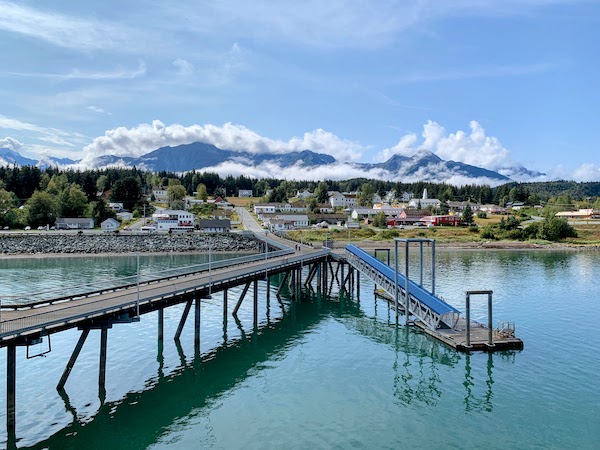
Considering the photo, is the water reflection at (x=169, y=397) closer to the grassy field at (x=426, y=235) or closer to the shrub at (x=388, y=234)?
the grassy field at (x=426, y=235)

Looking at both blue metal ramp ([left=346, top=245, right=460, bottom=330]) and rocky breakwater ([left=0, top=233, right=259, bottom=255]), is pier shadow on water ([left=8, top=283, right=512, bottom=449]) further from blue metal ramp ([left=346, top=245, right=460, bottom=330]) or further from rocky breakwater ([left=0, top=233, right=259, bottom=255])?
rocky breakwater ([left=0, top=233, right=259, bottom=255])

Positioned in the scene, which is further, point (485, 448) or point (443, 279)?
point (443, 279)

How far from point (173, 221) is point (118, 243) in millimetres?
29894

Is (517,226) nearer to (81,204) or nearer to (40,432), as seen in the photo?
(81,204)

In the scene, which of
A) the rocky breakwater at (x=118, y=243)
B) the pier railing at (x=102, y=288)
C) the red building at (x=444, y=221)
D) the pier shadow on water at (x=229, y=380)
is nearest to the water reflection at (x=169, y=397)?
the pier shadow on water at (x=229, y=380)

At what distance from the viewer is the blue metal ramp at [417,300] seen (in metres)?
38.1

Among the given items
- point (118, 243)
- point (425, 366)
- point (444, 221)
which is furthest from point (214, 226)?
point (425, 366)

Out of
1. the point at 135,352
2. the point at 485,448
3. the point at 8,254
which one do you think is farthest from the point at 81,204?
the point at 485,448

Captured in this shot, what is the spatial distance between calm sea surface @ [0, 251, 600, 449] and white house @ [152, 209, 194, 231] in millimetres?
98811

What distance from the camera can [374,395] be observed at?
89.9 feet

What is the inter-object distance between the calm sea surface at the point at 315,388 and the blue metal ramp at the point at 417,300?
1833mm

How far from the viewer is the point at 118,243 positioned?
385ft

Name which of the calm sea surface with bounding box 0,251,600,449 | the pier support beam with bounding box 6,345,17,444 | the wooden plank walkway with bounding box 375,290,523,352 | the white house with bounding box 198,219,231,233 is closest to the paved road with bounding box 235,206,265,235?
the white house with bounding box 198,219,231,233

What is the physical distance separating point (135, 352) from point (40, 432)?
12600 millimetres
